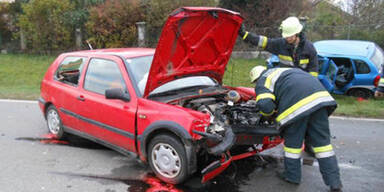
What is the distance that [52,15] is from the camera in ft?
50.2

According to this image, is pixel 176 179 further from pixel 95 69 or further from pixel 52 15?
pixel 52 15

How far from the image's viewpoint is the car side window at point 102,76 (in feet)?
14.0

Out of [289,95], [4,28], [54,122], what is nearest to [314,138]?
[289,95]

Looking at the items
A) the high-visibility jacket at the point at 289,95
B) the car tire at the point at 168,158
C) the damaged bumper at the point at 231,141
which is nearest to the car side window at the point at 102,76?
the car tire at the point at 168,158

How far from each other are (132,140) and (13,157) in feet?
6.49

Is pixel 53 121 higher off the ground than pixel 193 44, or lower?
lower

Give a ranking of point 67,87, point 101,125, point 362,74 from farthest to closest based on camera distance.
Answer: point 362,74, point 67,87, point 101,125

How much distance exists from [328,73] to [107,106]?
6.15 m

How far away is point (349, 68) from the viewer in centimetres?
883

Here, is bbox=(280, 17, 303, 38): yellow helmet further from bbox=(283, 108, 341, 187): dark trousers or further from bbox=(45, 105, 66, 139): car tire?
bbox=(45, 105, 66, 139): car tire

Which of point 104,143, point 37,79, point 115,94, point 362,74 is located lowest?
point 37,79

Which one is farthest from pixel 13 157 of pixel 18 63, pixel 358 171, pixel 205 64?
pixel 18 63

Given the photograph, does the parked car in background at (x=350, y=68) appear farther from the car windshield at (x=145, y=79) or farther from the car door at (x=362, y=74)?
the car windshield at (x=145, y=79)

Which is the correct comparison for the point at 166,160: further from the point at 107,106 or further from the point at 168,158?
the point at 107,106
